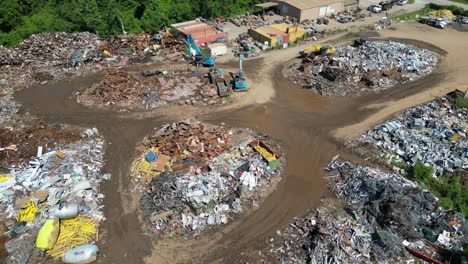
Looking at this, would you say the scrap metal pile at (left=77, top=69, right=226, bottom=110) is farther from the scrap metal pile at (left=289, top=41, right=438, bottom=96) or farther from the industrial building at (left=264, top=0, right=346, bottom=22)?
the industrial building at (left=264, top=0, right=346, bottom=22)

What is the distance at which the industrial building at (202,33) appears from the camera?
46763 millimetres

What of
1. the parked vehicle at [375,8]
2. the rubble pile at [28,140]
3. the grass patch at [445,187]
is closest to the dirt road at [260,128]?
the rubble pile at [28,140]

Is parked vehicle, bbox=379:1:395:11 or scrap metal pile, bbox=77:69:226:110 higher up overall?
parked vehicle, bbox=379:1:395:11

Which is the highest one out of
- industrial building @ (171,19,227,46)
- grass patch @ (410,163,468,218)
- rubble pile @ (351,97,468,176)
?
industrial building @ (171,19,227,46)

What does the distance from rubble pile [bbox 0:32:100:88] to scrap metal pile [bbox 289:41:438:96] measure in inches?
1034

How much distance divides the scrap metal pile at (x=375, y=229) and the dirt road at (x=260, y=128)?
1.61m

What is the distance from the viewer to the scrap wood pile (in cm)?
2377

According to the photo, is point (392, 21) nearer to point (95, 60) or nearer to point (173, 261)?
point (95, 60)

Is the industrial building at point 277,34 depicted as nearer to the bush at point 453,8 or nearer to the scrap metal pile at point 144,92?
the scrap metal pile at point 144,92

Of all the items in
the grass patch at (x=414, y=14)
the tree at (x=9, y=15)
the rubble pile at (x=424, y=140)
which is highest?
the tree at (x=9, y=15)

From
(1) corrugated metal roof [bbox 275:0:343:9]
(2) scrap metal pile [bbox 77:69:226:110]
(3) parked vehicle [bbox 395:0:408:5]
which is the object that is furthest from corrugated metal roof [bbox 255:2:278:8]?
(3) parked vehicle [bbox 395:0:408:5]

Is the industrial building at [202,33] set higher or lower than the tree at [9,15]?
lower

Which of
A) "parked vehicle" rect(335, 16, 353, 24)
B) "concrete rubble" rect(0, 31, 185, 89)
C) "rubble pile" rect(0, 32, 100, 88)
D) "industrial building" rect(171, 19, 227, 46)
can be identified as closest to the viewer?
"rubble pile" rect(0, 32, 100, 88)

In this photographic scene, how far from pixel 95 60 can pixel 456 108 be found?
4061 centimetres
